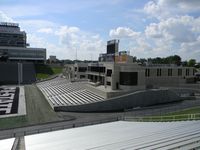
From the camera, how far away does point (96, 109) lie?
44.2 m

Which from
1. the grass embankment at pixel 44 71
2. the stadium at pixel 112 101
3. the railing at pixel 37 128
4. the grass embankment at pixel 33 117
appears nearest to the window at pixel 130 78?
the stadium at pixel 112 101

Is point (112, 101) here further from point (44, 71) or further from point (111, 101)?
point (44, 71)

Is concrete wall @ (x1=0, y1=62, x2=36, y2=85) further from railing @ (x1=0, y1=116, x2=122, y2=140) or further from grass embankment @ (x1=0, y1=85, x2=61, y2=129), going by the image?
railing @ (x1=0, y1=116, x2=122, y2=140)

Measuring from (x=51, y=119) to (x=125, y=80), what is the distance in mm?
18317

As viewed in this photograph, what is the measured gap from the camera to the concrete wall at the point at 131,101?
43.7 meters

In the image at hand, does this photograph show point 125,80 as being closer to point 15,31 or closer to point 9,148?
point 9,148

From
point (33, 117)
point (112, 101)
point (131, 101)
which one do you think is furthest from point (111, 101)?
point (33, 117)

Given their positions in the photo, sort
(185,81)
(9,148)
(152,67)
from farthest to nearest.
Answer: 1. (185,81)
2. (152,67)
3. (9,148)

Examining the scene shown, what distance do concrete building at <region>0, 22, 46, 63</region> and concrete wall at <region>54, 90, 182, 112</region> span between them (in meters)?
95.2

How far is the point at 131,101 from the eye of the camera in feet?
155

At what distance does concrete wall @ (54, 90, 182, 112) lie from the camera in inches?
1721

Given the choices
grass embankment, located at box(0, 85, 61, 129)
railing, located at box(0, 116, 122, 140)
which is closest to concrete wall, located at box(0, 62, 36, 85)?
grass embankment, located at box(0, 85, 61, 129)

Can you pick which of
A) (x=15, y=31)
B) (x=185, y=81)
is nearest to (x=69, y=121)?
(x=185, y=81)

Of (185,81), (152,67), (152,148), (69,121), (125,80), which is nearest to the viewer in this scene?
(152,148)
